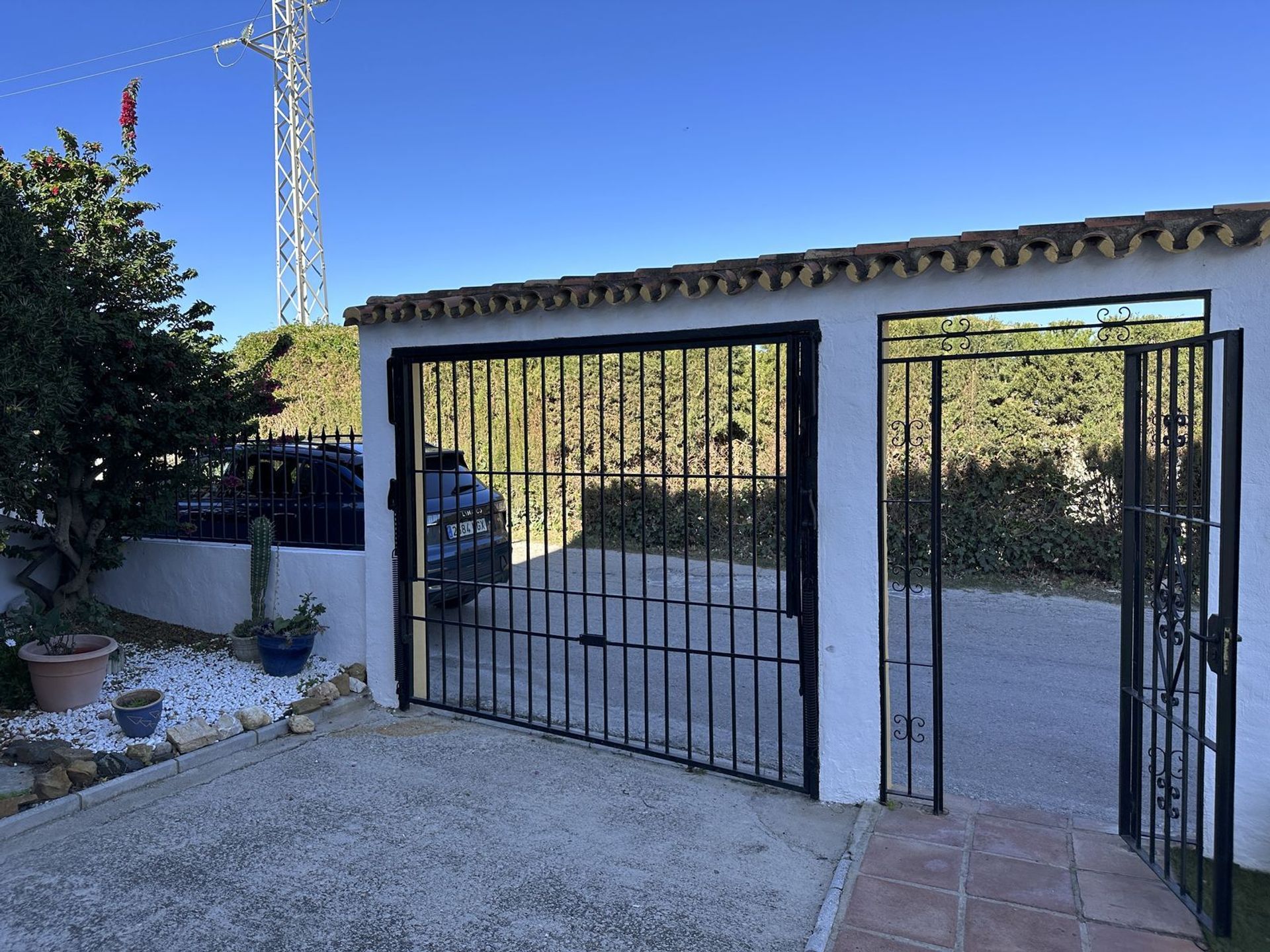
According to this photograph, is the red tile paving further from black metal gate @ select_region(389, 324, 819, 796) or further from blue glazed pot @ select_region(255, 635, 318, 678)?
blue glazed pot @ select_region(255, 635, 318, 678)

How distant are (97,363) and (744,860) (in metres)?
5.65

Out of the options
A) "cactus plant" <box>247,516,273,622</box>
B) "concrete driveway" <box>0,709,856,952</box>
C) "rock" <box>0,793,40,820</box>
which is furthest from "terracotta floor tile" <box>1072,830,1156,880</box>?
"cactus plant" <box>247,516,273,622</box>

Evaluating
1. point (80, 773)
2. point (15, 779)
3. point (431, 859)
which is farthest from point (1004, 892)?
point (15, 779)

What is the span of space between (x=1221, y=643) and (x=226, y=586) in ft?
22.8

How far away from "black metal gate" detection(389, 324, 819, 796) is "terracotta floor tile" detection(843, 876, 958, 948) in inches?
36.9

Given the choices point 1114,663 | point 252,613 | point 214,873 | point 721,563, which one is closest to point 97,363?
point 252,613

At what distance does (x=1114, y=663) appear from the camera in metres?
6.56

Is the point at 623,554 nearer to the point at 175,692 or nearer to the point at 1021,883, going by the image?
the point at 1021,883

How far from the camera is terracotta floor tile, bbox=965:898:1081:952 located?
2.95 m

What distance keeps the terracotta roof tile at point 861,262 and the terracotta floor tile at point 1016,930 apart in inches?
104

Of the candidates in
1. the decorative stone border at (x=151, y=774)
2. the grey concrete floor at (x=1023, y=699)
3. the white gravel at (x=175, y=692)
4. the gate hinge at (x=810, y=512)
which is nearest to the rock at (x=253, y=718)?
the decorative stone border at (x=151, y=774)

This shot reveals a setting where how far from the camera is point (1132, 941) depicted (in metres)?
2.97

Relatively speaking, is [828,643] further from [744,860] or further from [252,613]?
[252,613]

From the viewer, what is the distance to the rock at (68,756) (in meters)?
4.39
